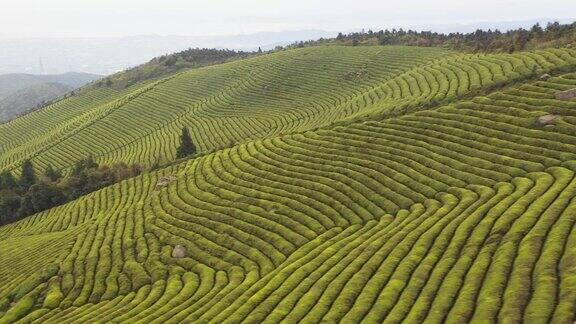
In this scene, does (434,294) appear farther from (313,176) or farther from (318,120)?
(318,120)

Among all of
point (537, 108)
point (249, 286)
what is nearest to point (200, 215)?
point (249, 286)

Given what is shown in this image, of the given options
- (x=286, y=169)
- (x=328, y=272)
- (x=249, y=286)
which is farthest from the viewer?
(x=286, y=169)

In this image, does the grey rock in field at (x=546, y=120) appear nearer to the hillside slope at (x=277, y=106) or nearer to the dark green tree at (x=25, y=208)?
the hillside slope at (x=277, y=106)

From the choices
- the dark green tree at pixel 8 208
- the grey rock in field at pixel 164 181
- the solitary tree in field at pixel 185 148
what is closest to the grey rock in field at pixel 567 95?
the grey rock in field at pixel 164 181

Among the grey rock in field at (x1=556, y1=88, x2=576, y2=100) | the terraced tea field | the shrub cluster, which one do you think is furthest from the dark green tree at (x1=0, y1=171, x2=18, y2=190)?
the grey rock in field at (x1=556, y1=88, x2=576, y2=100)

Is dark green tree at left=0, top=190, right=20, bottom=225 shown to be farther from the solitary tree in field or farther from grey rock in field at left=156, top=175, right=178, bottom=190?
grey rock in field at left=156, top=175, right=178, bottom=190

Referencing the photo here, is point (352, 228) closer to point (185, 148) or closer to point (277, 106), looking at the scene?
point (185, 148)
